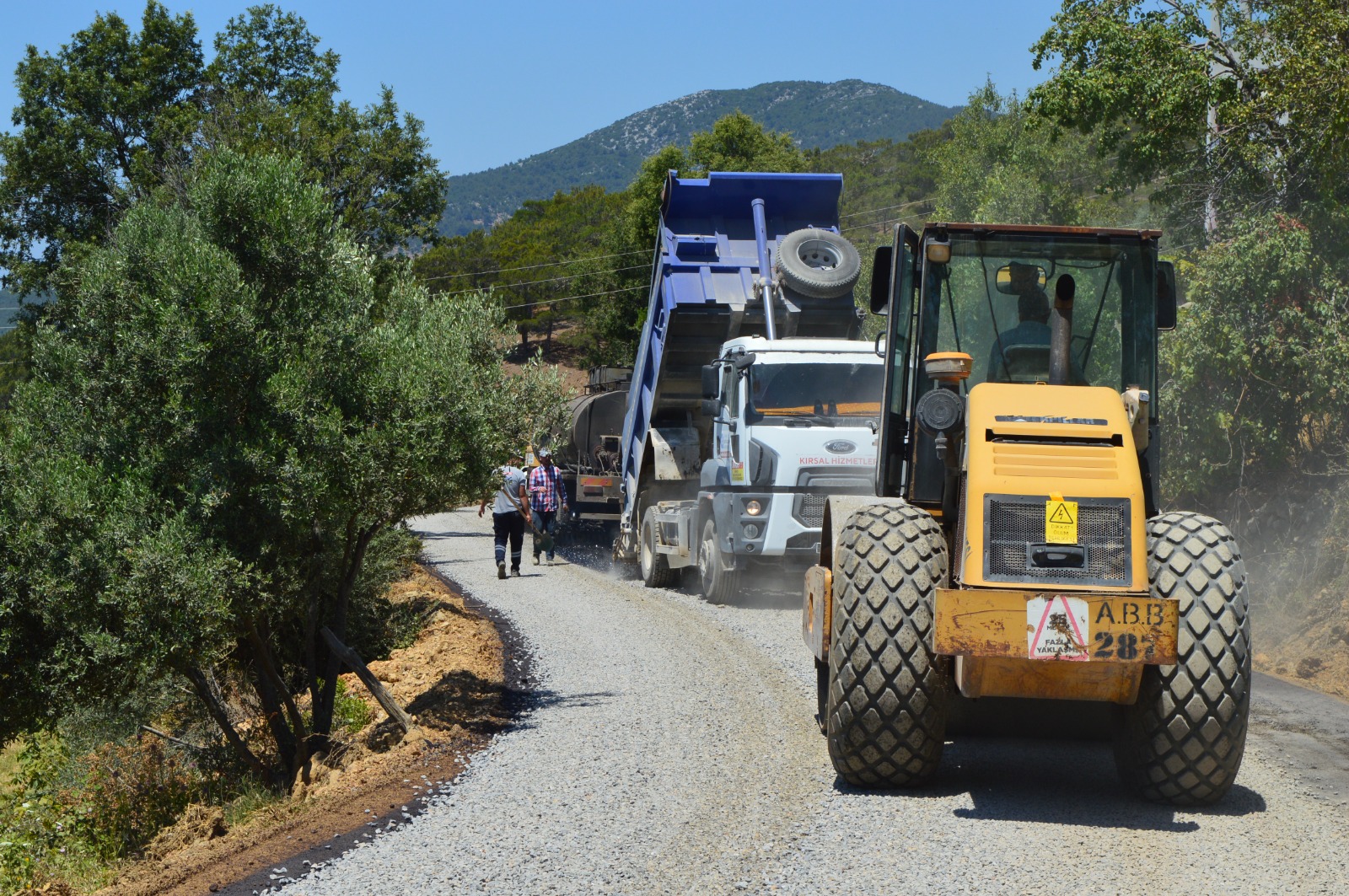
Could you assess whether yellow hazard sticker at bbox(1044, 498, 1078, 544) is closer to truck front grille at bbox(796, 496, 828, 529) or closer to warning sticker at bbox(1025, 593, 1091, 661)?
warning sticker at bbox(1025, 593, 1091, 661)

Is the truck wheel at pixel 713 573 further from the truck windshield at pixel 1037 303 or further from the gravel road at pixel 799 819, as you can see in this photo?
the truck windshield at pixel 1037 303

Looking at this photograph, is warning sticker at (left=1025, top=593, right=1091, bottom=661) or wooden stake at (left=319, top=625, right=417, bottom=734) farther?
wooden stake at (left=319, top=625, right=417, bottom=734)

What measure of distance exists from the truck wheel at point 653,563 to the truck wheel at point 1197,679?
37.3 ft

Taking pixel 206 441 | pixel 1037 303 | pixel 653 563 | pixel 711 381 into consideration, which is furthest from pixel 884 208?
pixel 1037 303

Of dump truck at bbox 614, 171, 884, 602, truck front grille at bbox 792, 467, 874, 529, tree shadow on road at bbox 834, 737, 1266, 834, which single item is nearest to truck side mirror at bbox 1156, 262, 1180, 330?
tree shadow on road at bbox 834, 737, 1266, 834

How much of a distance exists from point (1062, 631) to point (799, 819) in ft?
5.15

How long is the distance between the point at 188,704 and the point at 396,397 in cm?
576

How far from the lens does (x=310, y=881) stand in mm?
5602

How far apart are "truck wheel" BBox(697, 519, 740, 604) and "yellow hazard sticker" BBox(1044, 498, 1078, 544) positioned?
8.86 metres

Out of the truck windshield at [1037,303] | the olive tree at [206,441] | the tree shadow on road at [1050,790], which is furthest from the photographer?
the olive tree at [206,441]

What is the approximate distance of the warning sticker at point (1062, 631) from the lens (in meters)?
5.66

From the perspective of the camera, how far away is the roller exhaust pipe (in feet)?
21.6

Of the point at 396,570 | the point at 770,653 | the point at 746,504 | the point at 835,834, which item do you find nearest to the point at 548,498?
the point at 396,570

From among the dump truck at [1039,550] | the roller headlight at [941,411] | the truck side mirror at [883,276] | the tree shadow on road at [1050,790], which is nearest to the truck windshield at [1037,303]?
the dump truck at [1039,550]
